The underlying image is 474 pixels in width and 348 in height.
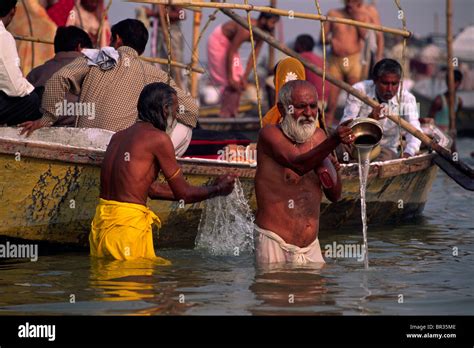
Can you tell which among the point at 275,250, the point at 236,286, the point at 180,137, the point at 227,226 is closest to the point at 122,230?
the point at 236,286

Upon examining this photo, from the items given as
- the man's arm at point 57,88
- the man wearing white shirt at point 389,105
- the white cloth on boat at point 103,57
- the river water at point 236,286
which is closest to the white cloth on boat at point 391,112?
the man wearing white shirt at point 389,105

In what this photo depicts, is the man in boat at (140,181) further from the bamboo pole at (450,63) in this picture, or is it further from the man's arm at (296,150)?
the bamboo pole at (450,63)

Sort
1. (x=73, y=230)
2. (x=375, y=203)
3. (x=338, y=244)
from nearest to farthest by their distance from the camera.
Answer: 1. (x=73, y=230)
2. (x=338, y=244)
3. (x=375, y=203)

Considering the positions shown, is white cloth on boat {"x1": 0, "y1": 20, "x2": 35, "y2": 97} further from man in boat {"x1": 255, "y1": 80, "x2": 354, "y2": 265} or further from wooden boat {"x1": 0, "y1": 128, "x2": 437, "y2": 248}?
man in boat {"x1": 255, "y1": 80, "x2": 354, "y2": 265}

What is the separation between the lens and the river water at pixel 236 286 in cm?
753

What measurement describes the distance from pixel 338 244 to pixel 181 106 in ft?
6.26

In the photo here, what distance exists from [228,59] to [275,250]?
10496 mm

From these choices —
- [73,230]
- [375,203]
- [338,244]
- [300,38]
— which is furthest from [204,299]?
[300,38]

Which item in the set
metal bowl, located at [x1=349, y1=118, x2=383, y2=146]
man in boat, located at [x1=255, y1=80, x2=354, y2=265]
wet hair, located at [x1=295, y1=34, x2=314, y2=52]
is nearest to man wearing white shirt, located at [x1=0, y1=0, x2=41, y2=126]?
man in boat, located at [x1=255, y1=80, x2=354, y2=265]

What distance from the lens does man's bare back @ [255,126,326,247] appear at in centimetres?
796

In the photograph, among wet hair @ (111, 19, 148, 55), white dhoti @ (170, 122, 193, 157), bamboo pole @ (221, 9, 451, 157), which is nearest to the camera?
white dhoti @ (170, 122, 193, 157)

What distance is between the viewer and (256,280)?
830 centimetres
